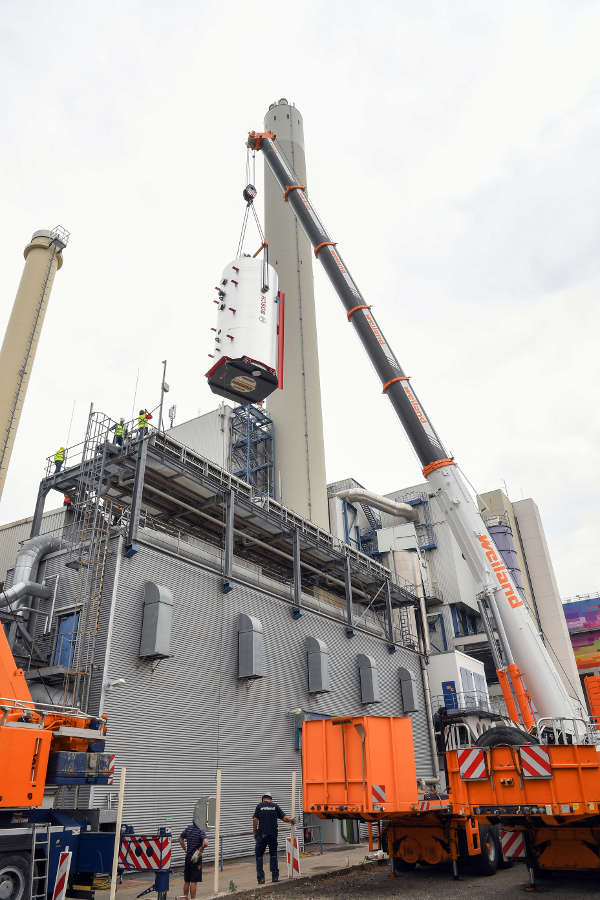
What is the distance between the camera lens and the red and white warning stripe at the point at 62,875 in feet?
32.2

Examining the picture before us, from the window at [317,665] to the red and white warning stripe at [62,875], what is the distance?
1500cm

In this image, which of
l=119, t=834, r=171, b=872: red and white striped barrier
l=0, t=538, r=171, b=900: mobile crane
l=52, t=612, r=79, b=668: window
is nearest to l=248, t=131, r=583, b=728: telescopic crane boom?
l=119, t=834, r=171, b=872: red and white striped barrier

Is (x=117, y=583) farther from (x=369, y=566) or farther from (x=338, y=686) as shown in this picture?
(x=369, y=566)

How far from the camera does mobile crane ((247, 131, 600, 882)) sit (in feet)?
34.4

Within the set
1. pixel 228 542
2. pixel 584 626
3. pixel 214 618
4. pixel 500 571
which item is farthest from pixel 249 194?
pixel 584 626

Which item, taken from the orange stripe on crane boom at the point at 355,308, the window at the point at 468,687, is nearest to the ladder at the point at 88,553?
the orange stripe on crane boom at the point at 355,308

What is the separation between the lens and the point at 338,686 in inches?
1048

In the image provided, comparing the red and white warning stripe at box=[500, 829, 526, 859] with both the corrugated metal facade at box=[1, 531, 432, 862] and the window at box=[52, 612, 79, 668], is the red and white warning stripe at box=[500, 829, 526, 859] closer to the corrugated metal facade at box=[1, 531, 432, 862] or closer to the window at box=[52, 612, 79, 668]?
the corrugated metal facade at box=[1, 531, 432, 862]

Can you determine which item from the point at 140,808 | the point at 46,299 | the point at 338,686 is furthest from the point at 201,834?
the point at 46,299

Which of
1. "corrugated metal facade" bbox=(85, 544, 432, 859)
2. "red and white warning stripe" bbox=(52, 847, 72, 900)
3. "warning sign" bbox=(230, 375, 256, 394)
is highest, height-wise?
"warning sign" bbox=(230, 375, 256, 394)

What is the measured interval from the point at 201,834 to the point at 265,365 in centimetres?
1686

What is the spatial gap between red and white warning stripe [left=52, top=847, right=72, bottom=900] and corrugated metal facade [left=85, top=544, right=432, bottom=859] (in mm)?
6051

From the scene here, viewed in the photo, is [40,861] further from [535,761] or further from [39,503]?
[39,503]

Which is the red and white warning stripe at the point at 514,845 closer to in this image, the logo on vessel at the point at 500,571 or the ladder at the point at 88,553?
the logo on vessel at the point at 500,571
